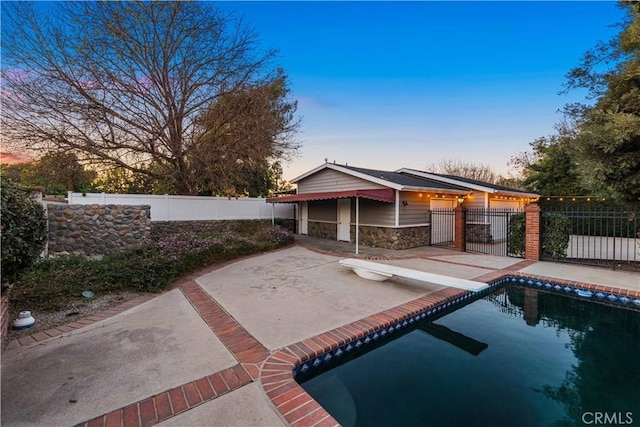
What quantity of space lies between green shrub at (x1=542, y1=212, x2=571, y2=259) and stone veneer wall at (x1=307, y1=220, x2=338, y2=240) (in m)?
9.20

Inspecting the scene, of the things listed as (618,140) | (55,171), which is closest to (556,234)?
(618,140)

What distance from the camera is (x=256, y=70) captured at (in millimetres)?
15266

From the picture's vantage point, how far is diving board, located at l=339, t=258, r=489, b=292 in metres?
5.94

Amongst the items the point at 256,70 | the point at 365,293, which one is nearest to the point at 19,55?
the point at 256,70

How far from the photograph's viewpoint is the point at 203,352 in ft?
12.4

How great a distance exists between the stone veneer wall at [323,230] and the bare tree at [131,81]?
5.46 metres

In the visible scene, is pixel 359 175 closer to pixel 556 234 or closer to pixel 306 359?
pixel 556 234

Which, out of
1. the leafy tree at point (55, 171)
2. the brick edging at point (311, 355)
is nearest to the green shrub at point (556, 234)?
the brick edging at point (311, 355)

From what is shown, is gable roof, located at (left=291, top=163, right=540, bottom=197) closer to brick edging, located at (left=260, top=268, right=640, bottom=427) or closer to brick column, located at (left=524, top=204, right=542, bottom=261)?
brick column, located at (left=524, top=204, right=542, bottom=261)

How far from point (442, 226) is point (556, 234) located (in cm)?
506

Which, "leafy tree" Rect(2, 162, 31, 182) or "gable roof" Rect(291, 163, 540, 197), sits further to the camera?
"leafy tree" Rect(2, 162, 31, 182)

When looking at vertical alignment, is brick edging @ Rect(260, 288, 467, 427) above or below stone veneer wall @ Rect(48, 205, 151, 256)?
below

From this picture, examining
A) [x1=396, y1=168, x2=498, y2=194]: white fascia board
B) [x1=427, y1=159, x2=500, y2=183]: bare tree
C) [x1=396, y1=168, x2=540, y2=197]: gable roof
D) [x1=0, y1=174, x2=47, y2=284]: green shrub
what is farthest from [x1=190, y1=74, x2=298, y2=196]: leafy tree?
[x1=427, y1=159, x2=500, y2=183]: bare tree

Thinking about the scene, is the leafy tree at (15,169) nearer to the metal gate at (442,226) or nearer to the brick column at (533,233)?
the metal gate at (442,226)
